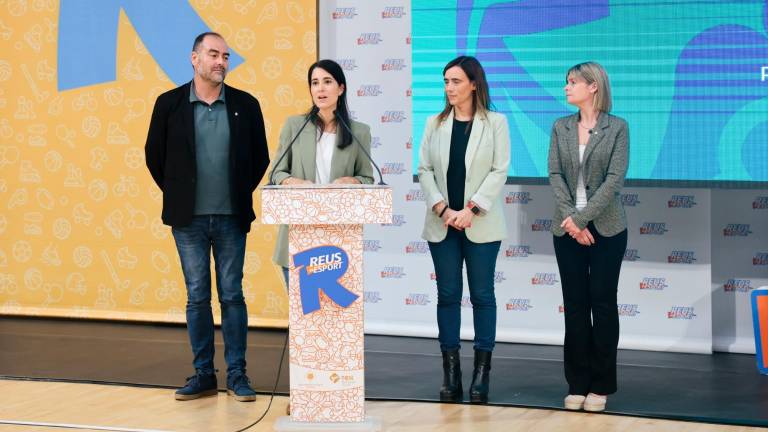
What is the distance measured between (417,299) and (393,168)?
85 centimetres

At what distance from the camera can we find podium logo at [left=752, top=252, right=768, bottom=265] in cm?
585

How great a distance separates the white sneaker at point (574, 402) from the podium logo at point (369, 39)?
2825 millimetres

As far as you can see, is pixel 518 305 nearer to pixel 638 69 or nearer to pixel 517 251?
pixel 517 251

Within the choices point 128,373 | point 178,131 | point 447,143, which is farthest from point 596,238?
point 128,373

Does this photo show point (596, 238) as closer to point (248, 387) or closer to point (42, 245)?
point (248, 387)

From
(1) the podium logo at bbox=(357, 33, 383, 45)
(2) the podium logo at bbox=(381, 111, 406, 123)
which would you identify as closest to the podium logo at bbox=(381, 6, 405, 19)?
(1) the podium logo at bbox=(357, 33, 383, 45)

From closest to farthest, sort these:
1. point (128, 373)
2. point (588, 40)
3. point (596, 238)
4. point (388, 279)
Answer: point (596, 238) → point (128, 373) → point (588, 40) → point (388, 279)

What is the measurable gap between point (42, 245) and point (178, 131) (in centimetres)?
287

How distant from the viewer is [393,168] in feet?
21.3

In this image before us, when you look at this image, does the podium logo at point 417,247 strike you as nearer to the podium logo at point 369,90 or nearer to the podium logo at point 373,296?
the podium logo at point 373,296

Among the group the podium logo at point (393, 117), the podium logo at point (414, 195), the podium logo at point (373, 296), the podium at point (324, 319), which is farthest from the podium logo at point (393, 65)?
the podium at point (324, 319)

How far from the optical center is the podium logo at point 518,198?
20.4ft

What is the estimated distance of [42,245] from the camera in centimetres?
709

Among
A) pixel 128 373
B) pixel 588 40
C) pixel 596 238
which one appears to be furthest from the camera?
pixel 588 40
